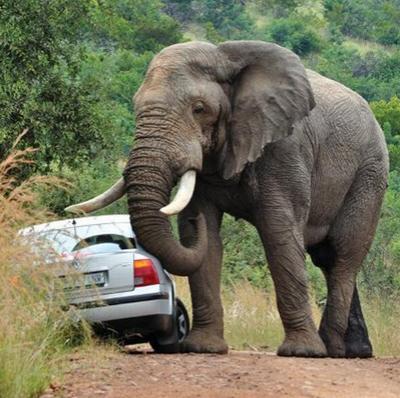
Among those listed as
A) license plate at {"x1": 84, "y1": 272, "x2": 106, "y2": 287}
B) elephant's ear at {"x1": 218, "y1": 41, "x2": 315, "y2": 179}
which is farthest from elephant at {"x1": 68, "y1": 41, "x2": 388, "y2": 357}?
license plate at {"x1": 84, "y1": 272, "x2": 106, "y2": 287}

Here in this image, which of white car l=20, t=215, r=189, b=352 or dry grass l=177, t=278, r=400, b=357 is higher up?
white car l=20, t=215, r=189, b=352

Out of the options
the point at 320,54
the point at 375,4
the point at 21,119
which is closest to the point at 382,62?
the point at 320,54

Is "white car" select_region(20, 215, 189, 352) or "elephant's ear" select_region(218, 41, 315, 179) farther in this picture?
"elephant's ear" select_region(218, 41, 315, 179)

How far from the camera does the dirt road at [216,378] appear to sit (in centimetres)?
1081

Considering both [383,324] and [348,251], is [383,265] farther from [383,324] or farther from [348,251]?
[348,251]

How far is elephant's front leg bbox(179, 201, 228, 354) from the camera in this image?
15188 mm

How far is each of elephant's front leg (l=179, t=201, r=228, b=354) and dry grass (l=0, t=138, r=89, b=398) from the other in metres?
3.78

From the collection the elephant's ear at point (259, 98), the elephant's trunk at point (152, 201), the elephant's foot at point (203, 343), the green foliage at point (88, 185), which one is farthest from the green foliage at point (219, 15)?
the elephant's trunk at point (152, 201)

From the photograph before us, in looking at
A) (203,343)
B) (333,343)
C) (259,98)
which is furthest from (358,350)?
(259,98)

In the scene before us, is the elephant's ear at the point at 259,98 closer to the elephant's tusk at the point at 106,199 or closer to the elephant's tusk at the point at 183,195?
the elephant's tusk at the point at 183,195

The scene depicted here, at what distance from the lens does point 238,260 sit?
1023 inches

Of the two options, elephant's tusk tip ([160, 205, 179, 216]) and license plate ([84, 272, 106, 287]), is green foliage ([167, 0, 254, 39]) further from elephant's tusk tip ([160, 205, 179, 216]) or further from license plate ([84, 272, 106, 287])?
elephant's tusk tip ([160, 205, 179, 216])

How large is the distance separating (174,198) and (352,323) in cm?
386

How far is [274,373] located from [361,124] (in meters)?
5.32
